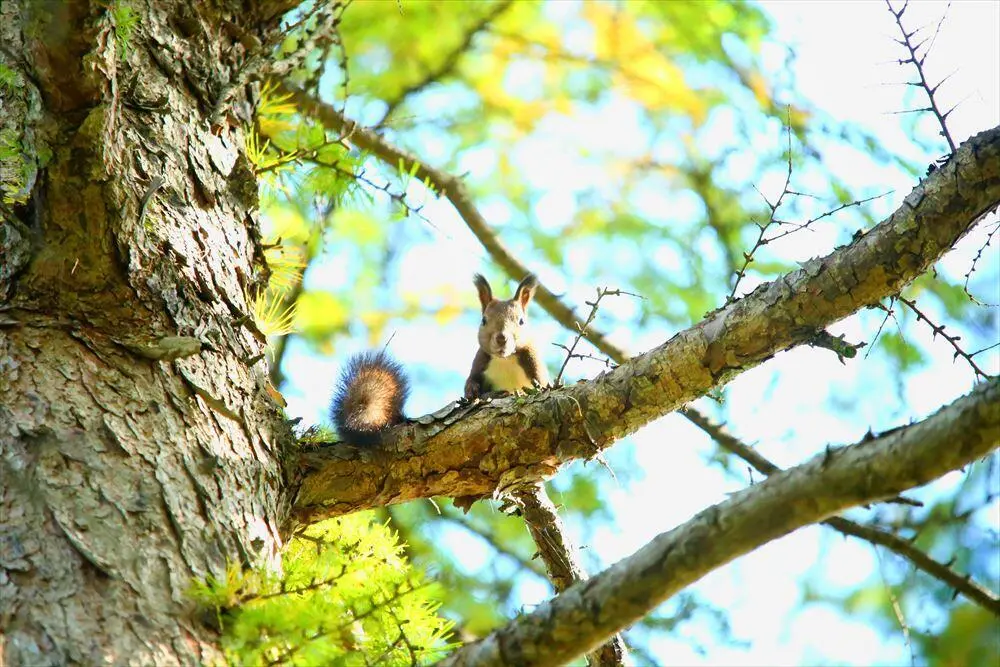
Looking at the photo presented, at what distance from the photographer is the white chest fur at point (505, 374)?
4445mm

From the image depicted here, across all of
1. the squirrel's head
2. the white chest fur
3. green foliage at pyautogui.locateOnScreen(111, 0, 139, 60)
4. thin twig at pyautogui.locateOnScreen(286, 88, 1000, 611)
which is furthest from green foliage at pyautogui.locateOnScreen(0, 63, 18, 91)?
the white chest fur

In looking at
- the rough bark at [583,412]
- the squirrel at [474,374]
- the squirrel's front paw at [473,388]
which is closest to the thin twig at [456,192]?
the squirrel at [474,374]

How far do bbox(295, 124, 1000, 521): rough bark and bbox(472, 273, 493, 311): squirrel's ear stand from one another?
99.1 inches

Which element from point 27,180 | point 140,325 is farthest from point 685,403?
point 27,180

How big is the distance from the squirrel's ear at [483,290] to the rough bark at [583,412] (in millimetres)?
2517

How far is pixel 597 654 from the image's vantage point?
240cm

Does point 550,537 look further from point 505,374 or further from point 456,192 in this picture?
point 505,374

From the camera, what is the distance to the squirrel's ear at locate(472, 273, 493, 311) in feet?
16.0

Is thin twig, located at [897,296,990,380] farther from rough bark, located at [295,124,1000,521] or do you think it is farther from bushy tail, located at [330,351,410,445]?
bushy tail, located at [330,351,410,445]

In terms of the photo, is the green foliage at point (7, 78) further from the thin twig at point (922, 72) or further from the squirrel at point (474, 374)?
the thin twig at point (922, 72)

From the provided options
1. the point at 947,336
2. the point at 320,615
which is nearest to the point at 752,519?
the point at 320,615

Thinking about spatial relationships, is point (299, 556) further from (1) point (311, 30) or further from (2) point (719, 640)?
(2) point (719, 640)

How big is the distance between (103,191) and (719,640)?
287 centimetres

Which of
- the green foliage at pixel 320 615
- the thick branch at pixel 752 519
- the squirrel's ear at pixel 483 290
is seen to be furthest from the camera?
the squirrel's ear at pixel 483 290
